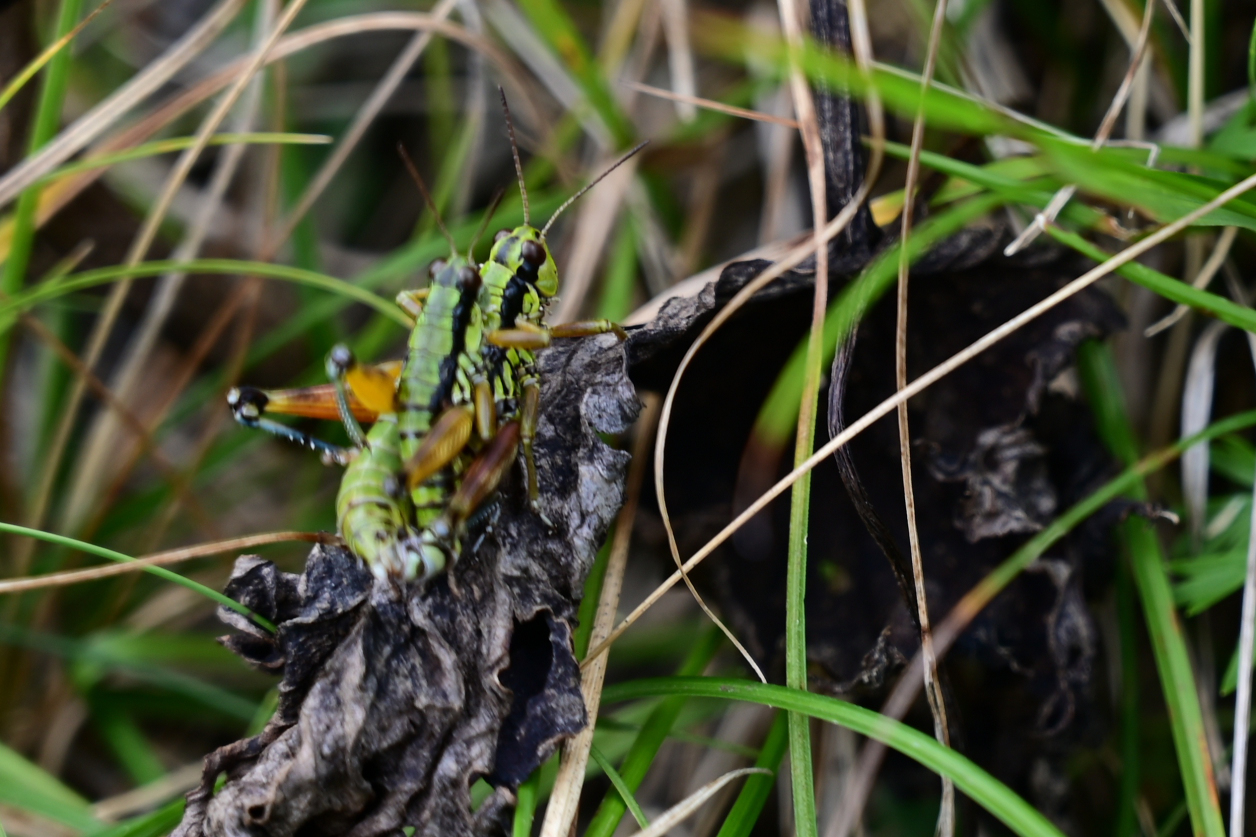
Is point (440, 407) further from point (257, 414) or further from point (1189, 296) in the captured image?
point (1189, 296)

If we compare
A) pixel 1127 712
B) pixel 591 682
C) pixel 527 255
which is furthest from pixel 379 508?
pixel 1127 712

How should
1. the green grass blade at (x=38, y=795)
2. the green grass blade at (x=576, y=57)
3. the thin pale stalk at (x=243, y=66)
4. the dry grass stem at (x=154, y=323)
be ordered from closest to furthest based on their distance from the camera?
1. the green grass blade at (x=38, y=795)
2. the thin pale stalk at (x=243, y=66)
3. the green grass blade at (x=576, y=57)
4. the dry grass stem at (x=154, y=323)

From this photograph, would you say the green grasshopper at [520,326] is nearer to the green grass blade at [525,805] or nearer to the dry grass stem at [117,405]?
the green grass blade at [525,805]

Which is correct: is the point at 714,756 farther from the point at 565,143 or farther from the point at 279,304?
the point at 279,304

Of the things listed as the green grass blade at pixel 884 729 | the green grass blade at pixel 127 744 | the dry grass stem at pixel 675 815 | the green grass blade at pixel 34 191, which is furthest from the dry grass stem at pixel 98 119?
the dry grass stem at pixel 675 815

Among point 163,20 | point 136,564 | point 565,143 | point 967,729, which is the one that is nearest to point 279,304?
point 565,143

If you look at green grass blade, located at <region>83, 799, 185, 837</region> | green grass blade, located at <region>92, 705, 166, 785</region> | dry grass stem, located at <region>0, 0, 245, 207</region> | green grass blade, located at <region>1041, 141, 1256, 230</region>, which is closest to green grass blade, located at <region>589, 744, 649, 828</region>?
green grass blade, located at <region>83, 799, 185, 837</region>

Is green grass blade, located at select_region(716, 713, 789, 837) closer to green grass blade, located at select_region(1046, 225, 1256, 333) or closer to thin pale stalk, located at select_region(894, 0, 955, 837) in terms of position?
thin pale stalk, located at select_region(894, 0, 955, 837)
